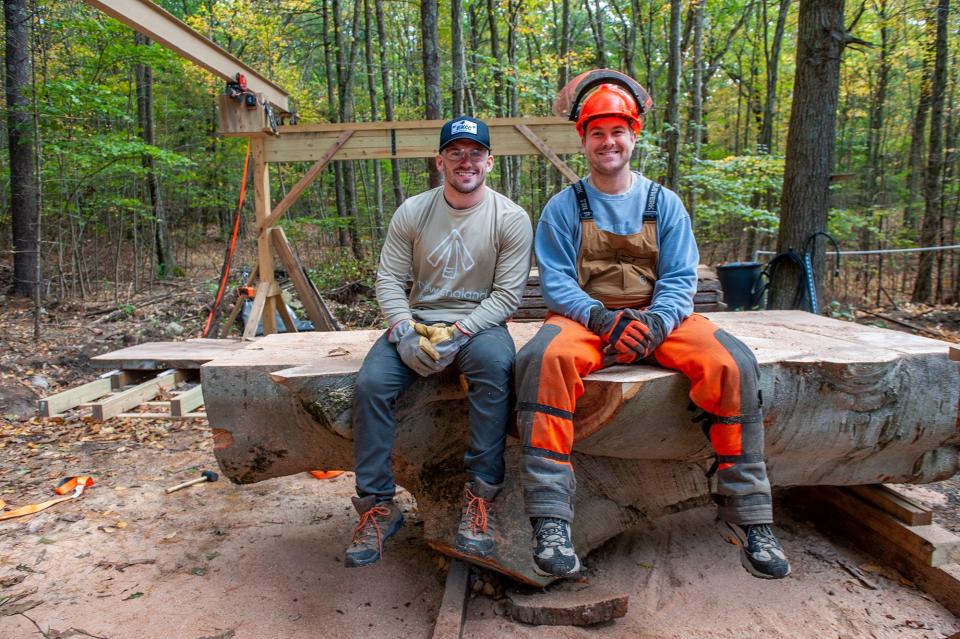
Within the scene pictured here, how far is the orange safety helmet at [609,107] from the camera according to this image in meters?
2.73

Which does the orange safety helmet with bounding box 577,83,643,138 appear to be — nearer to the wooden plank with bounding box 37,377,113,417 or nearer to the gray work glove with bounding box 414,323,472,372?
the gray work glove with bounding box 414,323,472,372

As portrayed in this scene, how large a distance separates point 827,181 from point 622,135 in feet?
13.9

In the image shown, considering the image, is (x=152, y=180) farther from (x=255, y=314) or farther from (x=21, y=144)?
(x=255, y=314)

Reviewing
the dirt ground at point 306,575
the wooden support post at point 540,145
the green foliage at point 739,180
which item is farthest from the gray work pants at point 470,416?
the green foliage at point 739,180

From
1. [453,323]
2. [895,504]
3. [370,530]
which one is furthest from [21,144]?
[895,504]

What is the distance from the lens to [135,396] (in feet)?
19.0

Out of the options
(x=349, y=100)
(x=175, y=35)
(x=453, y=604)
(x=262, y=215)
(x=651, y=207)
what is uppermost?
(x=349, y=100)

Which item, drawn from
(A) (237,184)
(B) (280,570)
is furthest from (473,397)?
(A) (237,184)

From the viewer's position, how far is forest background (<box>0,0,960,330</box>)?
28.7ft

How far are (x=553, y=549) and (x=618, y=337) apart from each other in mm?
853

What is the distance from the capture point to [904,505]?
3.16 meters

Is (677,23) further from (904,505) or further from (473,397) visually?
(473,397)

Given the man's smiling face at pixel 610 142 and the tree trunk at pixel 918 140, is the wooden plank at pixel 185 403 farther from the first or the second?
the tree trunk at pixel 918 140

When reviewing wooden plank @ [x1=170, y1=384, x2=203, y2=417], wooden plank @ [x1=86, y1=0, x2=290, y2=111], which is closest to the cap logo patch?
wooden plank @ [x1=86, y1=0, x2=290, y2=111]
